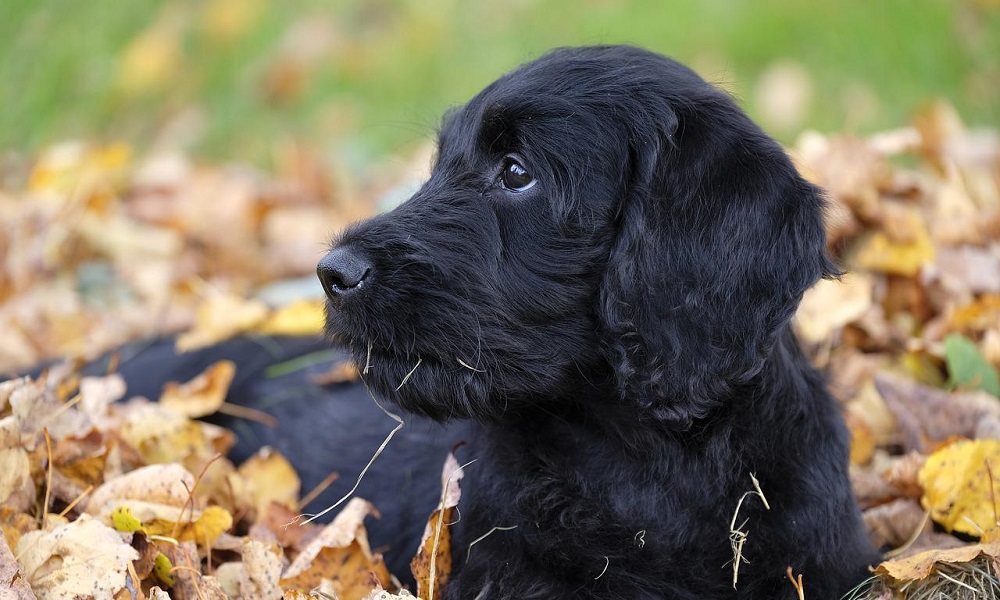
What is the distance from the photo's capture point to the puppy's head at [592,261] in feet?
8.07

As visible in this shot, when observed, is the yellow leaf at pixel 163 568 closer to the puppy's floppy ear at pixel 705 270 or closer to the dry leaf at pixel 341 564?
the dry leaf at pixel 341 564

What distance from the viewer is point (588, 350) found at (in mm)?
2611

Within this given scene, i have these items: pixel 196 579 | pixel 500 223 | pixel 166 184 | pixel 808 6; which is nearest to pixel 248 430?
pixel 196 579

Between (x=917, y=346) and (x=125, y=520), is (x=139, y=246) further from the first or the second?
(x=917, y=346)

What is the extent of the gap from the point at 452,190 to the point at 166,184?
4445 millimetres

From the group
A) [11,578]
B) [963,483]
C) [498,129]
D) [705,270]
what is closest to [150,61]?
[498,129]

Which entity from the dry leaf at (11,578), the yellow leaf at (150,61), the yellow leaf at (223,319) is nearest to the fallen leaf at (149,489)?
the dry leaf at (11,578)

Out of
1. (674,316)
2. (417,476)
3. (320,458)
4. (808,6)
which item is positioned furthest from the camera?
(808,6)

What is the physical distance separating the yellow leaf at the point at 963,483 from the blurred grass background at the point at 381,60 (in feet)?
14.1

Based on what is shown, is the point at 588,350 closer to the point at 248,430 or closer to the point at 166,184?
the point at 248,430

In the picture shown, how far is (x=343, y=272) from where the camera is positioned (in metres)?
2.54

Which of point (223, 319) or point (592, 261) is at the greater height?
point (592, 261)

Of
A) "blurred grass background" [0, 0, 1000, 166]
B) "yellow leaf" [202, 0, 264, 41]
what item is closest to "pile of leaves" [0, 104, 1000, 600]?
"blurred grass background" [0, 0, 1000, 166]

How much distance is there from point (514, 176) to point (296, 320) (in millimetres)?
2198
